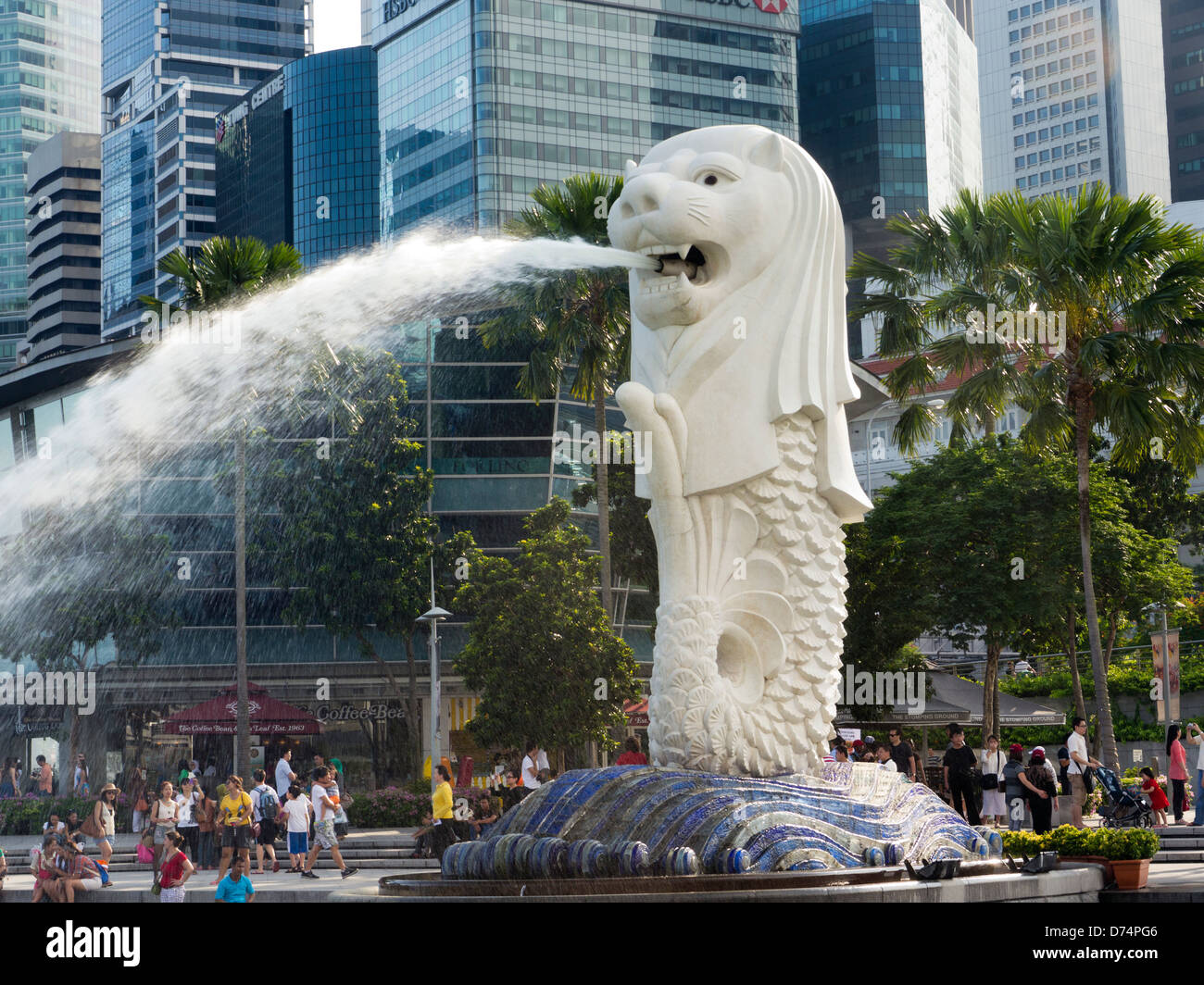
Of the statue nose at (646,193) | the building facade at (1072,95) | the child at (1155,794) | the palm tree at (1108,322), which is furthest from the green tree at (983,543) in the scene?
the building facade at (1072,95)

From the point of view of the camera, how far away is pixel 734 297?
12.5 m

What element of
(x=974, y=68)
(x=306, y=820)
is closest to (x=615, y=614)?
(x=306, y=820)

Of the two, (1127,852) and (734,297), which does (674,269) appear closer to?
(734,297)

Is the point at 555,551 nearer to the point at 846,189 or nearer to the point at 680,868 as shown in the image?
the point at 680,868

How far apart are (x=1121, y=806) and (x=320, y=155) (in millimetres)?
98571

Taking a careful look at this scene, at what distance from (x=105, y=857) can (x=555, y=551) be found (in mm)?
11126

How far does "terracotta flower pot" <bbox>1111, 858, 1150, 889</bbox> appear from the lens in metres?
13.0

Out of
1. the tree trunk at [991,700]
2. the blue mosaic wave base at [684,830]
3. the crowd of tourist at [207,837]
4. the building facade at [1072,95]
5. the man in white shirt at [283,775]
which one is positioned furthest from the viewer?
the building facade at [1072,95]

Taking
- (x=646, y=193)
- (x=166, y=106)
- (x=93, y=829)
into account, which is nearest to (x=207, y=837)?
(x=93, y=829)

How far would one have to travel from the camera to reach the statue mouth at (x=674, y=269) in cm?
1230

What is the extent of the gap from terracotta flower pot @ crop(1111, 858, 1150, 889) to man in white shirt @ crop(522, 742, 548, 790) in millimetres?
12852

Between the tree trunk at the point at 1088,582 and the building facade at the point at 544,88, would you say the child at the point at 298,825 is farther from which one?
the building facade at the point at 544,88

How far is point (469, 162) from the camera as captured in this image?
83625mm

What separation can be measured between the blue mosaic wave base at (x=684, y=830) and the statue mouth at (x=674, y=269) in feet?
12.4
